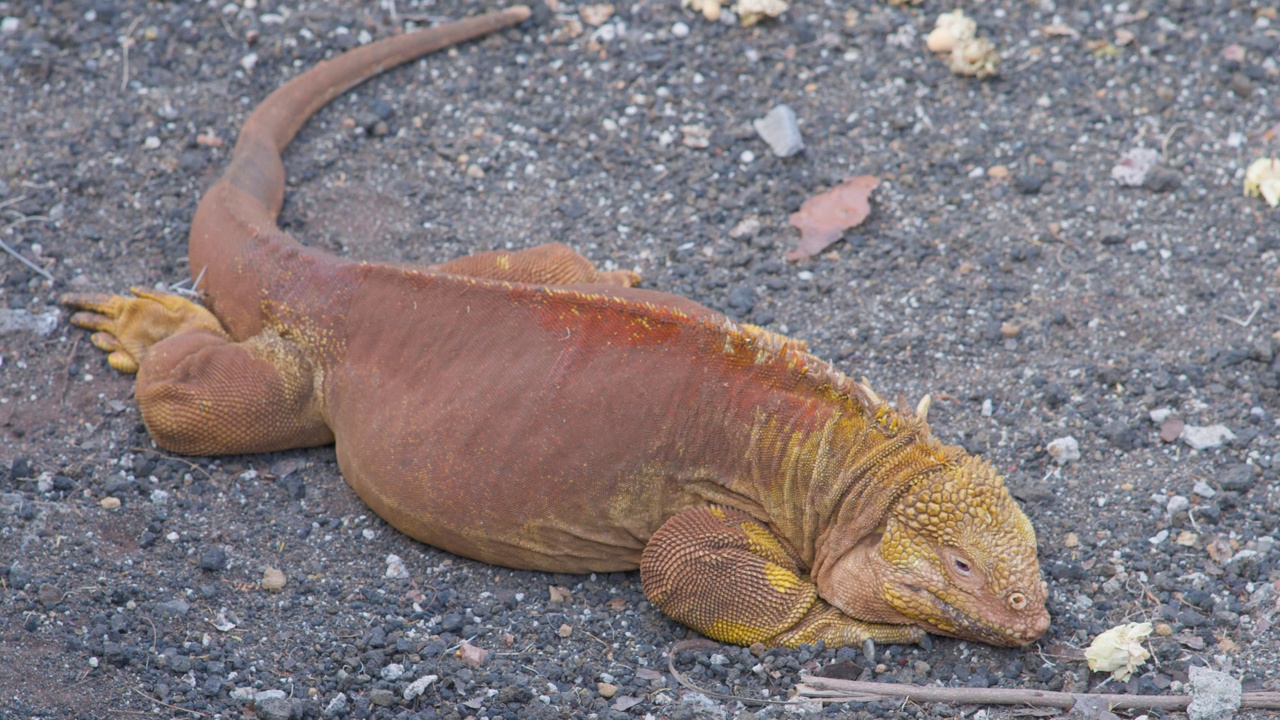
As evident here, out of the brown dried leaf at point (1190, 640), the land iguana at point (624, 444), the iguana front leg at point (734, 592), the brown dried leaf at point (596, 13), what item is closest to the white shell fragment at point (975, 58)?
the brown dried leaf at point (596, 13)

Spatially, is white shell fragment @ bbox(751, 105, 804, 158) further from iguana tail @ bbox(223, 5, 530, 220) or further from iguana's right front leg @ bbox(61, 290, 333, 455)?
iguana's right front leg @ bbox(61, 290, 333, 455)

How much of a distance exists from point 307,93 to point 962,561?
505 centimetres

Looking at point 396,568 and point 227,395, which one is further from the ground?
point 227,395

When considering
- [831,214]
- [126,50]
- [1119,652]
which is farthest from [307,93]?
[1119,652]

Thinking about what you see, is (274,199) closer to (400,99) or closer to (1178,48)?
(400,99)

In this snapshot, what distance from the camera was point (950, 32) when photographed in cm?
796

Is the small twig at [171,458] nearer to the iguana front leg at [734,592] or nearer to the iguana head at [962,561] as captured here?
the iguana front leg at [734,592]

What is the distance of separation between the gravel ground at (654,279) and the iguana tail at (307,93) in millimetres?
147

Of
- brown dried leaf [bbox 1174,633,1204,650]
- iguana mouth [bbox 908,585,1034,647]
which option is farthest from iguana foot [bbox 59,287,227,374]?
brown dried leaf [bbox 1174,633,1204,650]

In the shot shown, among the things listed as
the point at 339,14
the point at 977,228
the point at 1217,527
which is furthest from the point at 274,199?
the point at 1217,527

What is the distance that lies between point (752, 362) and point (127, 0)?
5.68 metres

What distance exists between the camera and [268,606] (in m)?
5.41

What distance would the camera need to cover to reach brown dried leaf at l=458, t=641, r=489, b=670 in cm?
514

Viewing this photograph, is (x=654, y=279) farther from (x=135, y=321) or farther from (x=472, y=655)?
(x=135, y=321)
